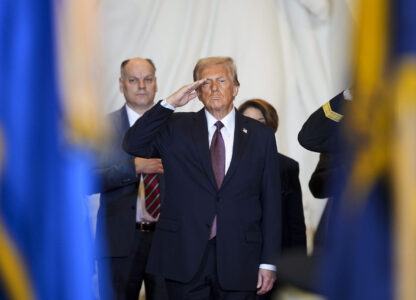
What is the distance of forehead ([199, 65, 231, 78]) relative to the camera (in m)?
4.45

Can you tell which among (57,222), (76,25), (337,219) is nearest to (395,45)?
(337,219)

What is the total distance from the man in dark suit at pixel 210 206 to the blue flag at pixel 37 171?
8.09 ft

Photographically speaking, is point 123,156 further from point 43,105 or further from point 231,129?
point 43,105

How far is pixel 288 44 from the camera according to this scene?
7.05 meters

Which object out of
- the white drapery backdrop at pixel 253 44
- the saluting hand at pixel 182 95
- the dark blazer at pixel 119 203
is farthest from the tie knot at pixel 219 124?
the white drapery backdrop at pixel 253 44

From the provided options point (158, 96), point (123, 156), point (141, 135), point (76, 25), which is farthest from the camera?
point (158, 96)

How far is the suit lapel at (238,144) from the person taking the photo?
424cm

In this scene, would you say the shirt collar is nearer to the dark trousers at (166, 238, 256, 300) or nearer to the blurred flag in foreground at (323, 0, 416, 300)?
the dark trousers at (166, 238, 256, 300)

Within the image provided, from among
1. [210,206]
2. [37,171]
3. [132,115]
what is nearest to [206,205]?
[210,206]

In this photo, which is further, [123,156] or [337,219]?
[123,156]

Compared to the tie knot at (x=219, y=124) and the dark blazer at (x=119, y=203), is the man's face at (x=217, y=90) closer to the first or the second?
the tie knot at (x=219, y=124)

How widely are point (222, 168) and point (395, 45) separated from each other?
2.91 m

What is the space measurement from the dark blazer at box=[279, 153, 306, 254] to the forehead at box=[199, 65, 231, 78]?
86 centimetres

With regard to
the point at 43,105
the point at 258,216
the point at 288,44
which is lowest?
the point at 258,216
